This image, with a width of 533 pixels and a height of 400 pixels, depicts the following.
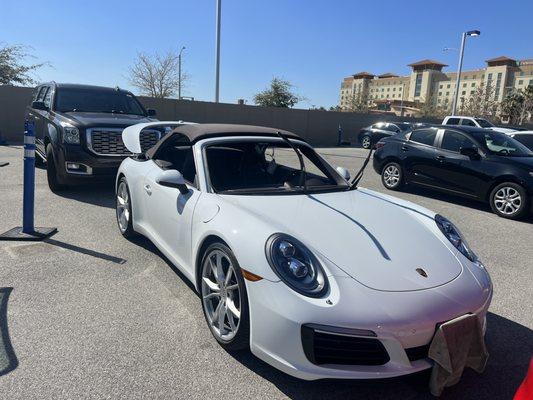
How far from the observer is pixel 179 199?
352 centimetres

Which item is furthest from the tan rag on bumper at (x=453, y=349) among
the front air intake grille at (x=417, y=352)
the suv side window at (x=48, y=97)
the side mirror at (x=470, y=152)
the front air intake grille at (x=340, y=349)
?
the suv side window at (x=48, y=97)

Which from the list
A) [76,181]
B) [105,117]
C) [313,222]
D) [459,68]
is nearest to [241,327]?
[313,222]

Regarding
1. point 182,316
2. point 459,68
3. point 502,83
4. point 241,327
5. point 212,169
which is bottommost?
point 182,316

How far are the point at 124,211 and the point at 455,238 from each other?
11.6 feet

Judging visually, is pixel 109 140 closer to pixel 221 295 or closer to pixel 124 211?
pixel 124 211

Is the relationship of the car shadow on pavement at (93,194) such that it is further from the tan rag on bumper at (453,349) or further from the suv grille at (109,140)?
the tan rag on bumper at (453,349)

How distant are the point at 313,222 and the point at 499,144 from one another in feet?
21.7

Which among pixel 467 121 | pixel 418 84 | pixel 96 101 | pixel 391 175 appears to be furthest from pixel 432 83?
pixel 96 101

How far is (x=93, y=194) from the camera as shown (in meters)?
7.28

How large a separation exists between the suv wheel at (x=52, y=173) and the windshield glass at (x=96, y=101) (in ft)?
3.42

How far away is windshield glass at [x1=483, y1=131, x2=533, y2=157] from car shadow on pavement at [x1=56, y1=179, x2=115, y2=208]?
6.72m

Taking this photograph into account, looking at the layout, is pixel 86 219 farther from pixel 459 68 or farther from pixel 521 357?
pixel 459 68

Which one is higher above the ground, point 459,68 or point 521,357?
point 459,68

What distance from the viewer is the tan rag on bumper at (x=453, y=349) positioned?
229cm
